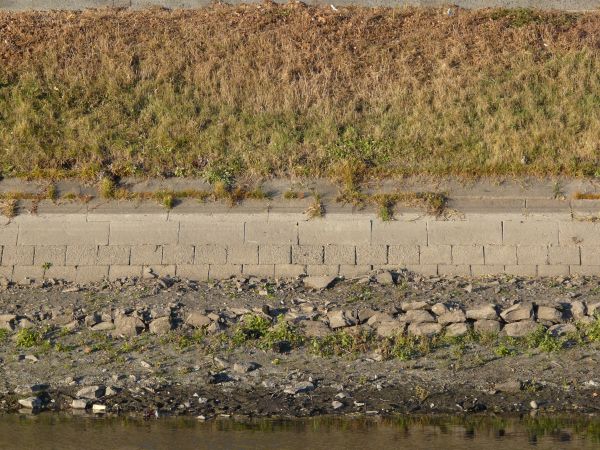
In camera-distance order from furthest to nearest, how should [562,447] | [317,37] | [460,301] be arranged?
[317,37]
[460,301]
[562,447]

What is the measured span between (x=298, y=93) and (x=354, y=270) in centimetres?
375

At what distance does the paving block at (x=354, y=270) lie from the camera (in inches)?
602

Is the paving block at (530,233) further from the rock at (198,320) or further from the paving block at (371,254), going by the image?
the rock at (198,320)

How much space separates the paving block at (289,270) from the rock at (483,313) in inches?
109

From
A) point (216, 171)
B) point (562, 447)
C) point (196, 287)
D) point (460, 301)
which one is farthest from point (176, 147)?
point (562, 447)

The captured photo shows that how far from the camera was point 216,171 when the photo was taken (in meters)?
16.5

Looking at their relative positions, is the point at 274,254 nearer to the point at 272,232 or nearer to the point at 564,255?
the point at 272,232

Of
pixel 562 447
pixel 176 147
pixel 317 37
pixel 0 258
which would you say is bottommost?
pixel 562 447

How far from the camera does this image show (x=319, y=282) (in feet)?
48.2

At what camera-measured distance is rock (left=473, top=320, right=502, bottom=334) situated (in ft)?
43.2

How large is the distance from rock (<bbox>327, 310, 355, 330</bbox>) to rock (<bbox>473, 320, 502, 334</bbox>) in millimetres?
1422

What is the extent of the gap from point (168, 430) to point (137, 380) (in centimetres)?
101

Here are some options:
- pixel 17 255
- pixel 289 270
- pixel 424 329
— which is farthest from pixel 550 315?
pixel 17 255

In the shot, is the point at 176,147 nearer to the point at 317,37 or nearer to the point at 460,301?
the point at 317,37
